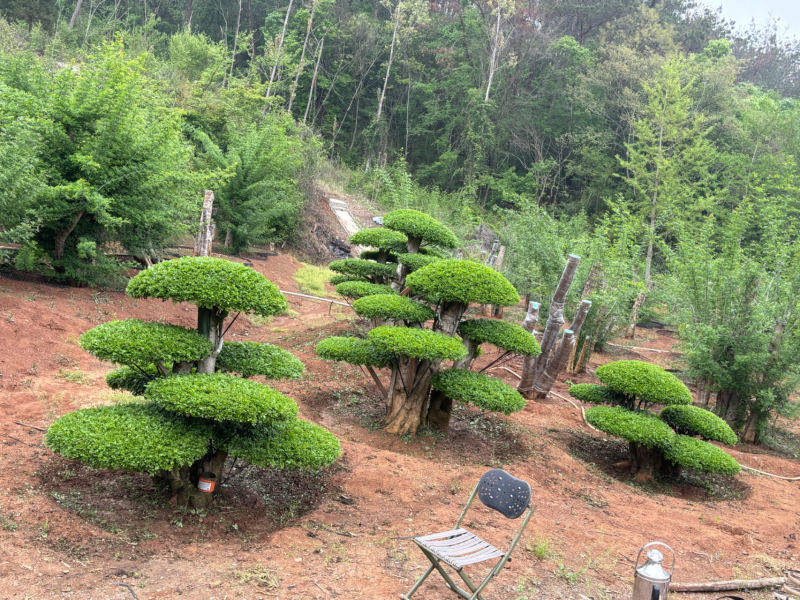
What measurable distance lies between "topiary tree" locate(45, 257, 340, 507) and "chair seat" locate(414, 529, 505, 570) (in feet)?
3.30

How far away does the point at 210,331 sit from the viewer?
13.4ft

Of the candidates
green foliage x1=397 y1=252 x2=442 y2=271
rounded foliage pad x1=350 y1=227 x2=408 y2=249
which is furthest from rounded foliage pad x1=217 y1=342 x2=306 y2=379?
rounded foliage pad x1=350 y1=227 x2=408 y2=249

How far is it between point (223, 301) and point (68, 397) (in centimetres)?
255

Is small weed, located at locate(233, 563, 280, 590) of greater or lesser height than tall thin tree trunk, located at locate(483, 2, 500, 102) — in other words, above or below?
below

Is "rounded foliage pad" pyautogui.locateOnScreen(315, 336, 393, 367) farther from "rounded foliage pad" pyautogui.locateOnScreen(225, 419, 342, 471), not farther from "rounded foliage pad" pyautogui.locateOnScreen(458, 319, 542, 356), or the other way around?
"rounded foliage pad" pyautogui.locateOnScreen(225, 419, 342, 471)

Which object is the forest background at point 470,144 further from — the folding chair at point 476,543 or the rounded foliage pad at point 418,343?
the folding chair at point 476,543

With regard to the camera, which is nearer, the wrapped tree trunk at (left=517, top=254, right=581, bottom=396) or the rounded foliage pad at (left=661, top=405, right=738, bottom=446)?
the rounded foliage pad at (left=661, top=405, right=738, bottom=446)

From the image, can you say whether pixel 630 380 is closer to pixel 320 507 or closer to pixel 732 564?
pixel 732 564

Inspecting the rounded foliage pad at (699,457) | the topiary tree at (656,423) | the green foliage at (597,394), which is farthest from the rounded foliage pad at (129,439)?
the rounded foliage pad at (699,457)

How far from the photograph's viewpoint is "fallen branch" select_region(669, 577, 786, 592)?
3773 mm

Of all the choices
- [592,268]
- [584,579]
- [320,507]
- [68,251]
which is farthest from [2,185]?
[592,268]

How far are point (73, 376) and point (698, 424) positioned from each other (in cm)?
647

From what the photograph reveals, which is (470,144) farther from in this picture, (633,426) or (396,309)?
(633,426)

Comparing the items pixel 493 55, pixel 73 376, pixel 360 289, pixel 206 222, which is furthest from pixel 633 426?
pixel 493 55
